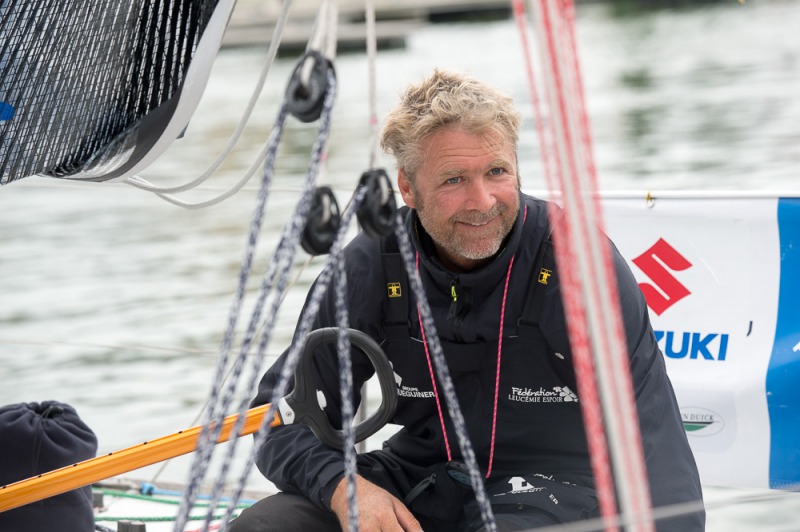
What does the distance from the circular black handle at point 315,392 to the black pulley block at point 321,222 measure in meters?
0.42

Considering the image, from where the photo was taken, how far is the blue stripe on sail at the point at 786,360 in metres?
2.57

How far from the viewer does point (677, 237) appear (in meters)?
2.69

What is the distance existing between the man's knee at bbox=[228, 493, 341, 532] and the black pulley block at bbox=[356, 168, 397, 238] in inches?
28.2

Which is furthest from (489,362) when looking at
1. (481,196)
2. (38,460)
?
(38,460)

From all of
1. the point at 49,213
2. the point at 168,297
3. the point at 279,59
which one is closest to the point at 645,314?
the point at 168,297

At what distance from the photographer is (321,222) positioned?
4.53ft

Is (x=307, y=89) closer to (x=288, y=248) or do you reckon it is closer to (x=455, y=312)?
(x=288, y=248)

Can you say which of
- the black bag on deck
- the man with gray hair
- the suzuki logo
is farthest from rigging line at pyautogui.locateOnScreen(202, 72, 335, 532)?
the suzuki logo


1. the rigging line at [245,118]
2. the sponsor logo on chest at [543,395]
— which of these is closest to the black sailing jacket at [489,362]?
the sponsor logo on chest at [543,395]

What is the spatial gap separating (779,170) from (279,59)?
1061 cm

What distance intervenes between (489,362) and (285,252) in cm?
64

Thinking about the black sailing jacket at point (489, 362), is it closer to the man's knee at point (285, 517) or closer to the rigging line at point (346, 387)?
the man's knee at point (285, 517)

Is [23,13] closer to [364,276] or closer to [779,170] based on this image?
[364,276]

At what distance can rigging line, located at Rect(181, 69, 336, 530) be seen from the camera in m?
1.32
